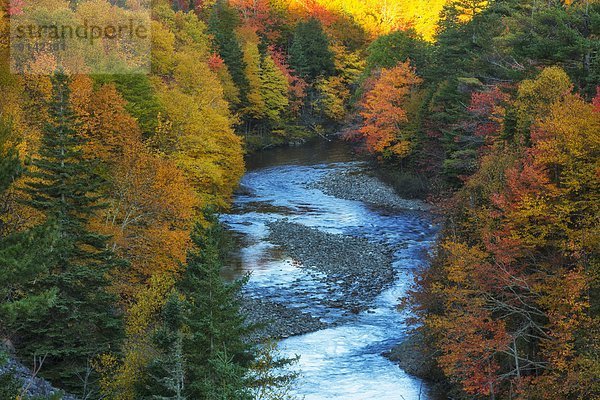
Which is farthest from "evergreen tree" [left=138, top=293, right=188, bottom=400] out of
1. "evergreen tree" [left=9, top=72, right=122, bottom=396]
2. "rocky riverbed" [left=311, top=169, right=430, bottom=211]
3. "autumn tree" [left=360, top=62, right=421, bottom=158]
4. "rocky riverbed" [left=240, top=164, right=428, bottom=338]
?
"autumn tree" [left=360, top=62, right=421, bottom=158]

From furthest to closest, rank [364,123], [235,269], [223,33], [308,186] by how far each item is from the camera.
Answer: [223,33] < [364,123] < [308,186] < [235,269]

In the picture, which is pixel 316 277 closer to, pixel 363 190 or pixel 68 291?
pixel 68 291

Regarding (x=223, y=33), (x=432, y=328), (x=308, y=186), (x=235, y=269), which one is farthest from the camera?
(x=223, y=33)

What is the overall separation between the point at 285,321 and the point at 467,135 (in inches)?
990

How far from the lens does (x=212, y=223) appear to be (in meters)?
23.1

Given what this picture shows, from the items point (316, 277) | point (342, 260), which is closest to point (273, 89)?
point (342, 260)

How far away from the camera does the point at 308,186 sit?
64125mm

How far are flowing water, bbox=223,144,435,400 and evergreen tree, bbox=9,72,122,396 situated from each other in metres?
A: 8.87

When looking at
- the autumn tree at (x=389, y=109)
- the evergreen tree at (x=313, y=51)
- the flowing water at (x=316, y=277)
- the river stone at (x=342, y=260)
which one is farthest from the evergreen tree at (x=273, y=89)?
the river stone at (x=342, y=260)

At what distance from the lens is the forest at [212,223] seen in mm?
19688

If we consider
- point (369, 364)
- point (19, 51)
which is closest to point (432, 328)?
point (369, 364)

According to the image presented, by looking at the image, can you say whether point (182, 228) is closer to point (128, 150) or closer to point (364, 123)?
point (128, 150)

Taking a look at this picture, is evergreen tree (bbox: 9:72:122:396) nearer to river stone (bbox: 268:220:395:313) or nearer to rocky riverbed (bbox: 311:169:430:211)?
river stone (bbox: 268:220:395:313)

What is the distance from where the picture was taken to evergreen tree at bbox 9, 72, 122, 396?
70.8 feet
